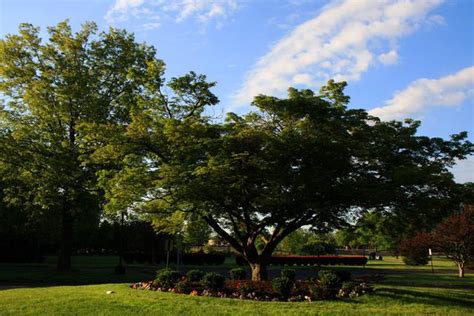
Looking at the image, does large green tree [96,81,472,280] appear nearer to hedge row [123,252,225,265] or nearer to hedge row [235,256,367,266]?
hedge row [123,252,225,265]

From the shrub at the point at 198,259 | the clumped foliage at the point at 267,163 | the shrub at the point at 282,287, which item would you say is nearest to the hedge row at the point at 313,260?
the shrub at the point at 198,259

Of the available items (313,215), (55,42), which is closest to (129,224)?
(55,42)

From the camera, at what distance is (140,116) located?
1714cm

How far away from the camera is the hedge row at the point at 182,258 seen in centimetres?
4739

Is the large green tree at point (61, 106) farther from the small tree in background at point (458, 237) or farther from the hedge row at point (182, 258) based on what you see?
the small tree in background at point (458, 237)

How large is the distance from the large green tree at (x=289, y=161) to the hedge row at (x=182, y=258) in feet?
99.9

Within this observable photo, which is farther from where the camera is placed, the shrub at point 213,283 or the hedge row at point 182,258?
the hedge row at point 182,258

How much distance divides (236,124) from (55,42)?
18421mm

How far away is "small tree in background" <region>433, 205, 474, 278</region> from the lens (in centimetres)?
3089

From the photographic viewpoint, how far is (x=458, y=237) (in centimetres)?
3141

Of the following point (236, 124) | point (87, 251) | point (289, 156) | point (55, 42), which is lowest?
point (87, 251)

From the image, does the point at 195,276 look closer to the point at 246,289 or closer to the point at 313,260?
the point at 246,289

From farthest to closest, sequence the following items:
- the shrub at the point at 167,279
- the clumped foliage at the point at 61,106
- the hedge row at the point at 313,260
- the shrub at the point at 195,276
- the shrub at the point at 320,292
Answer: the hedge row at the point at 313,260, the clumped foliage at the point at 61,106, the shrub at the point at 195,276, the shrub at the point at 167,279, the shrub at the point at 320,292

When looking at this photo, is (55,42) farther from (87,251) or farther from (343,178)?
(87,251)
